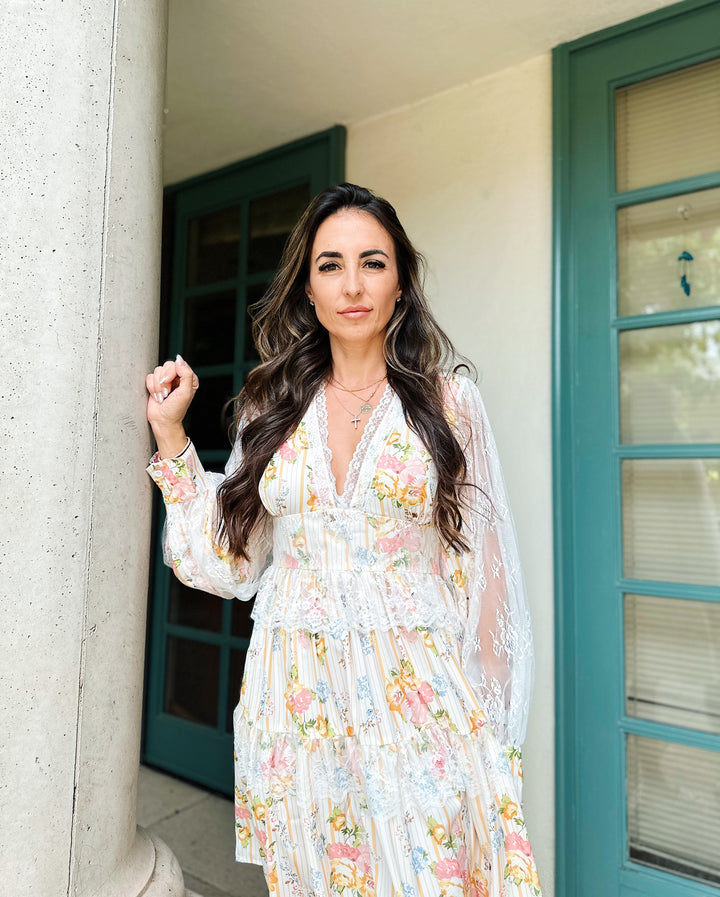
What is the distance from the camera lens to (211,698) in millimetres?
3164

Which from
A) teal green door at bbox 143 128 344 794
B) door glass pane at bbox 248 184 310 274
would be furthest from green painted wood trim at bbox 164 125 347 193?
door glass pane at bbox 248 184 310 274

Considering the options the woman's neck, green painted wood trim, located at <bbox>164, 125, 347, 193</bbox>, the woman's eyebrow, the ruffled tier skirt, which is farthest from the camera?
green painted wood trim, located at <bbox>164, 125, 347, 193</bbox>

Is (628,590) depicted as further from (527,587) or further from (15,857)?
(15,857)

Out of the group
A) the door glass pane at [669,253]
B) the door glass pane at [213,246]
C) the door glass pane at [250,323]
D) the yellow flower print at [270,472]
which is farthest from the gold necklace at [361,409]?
the door glass pane at [213,246]

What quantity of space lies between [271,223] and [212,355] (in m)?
0.72

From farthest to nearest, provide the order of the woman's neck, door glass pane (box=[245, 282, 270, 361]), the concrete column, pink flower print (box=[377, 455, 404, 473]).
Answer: door glass pane (box=[245, 282, 270, 361])
the woman's neck
pink flower print (box=[377, 455, 404, 473])
the concrete column

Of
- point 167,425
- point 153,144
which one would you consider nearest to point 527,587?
point 167,425

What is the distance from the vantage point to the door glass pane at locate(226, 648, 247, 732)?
304 centimetres

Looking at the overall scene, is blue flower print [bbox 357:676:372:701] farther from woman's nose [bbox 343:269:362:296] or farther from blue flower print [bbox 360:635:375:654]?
woman's nose [bbox 343:269:362:296]

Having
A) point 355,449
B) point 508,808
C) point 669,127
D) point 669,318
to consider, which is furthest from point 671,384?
point 508,808

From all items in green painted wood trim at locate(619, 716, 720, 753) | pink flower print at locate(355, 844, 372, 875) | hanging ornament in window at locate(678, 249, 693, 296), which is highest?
hanging ornament in window at locate(678, 249, 693, 296)

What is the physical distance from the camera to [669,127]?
6.94 feet

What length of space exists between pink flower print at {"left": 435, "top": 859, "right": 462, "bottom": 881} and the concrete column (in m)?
0.62

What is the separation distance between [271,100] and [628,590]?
2.26 meters
